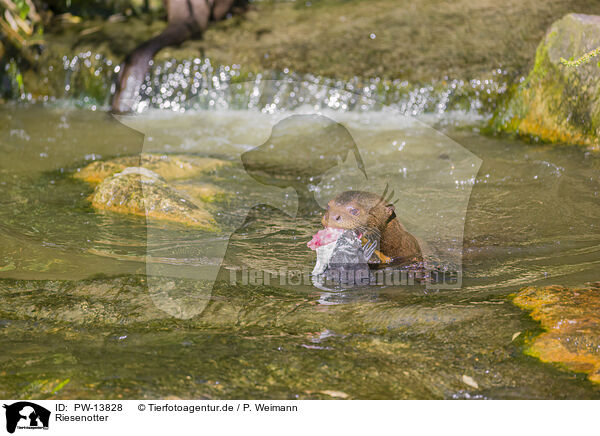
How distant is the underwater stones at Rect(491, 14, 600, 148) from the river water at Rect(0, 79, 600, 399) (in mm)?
238

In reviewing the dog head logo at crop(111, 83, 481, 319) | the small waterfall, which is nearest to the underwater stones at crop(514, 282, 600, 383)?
the dog head logo at crop(111, 83, 481, 319)

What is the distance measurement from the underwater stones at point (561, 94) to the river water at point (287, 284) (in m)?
0.24

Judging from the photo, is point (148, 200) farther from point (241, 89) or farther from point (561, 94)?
point (561, 94)

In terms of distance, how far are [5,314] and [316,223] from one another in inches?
86.4

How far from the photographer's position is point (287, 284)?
10.7ft

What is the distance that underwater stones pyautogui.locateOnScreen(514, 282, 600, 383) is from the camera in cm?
230

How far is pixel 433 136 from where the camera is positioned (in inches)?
254

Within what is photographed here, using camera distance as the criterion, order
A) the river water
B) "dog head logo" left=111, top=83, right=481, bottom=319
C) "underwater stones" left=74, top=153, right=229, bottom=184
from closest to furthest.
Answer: the river water, "dog head logo" left=111, top=83, right=481, bottom=319, "underwater stones" left=74, top=153, right=229, bottom=184

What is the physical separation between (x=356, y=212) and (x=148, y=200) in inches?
76.0

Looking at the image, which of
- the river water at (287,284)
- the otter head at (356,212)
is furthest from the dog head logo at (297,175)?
the otter head at (356,212)

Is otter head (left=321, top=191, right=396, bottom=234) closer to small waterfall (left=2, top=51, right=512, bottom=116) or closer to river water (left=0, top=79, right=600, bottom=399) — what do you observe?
river water (left=0, top=79, right=600, bottom=399)
